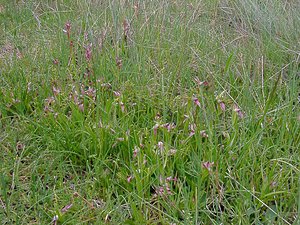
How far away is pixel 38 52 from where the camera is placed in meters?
2.64

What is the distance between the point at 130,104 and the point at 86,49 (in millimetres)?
481

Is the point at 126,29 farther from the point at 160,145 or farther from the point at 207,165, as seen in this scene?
the point at 207,165

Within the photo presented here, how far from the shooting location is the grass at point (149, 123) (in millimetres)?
1562

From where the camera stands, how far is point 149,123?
198 cm

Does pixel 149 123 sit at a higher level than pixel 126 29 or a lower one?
lower

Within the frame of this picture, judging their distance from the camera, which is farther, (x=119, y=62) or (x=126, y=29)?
(x=126, y=29)

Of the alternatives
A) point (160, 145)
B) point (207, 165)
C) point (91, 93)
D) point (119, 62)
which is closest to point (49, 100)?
point (91, 93)

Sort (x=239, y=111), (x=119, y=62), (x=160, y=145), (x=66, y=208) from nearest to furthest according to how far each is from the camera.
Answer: (x=66, y=208), (x=160, y=145), (x=239, y=111), (x=119, y=62)

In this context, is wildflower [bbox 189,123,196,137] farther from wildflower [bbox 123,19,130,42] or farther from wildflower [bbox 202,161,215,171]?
wildflower [bbox 123,19,130,42]

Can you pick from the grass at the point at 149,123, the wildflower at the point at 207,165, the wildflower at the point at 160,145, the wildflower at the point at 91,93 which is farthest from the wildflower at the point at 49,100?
the wildflower at the point at 207,165

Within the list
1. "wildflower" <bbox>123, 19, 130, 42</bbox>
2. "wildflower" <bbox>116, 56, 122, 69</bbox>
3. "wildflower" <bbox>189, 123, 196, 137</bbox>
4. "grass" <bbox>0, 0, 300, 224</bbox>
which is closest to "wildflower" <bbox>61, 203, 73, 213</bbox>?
"grass" <bbox>0, 0, 300, 224</bbox>

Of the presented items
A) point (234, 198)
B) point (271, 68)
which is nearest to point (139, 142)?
point (234, 198)

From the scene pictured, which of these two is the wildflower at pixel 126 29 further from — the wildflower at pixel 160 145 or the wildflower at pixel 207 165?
the wildflower at pixel 207 165

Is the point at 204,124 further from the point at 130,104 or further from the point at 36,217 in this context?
Result: the point at 36,217
